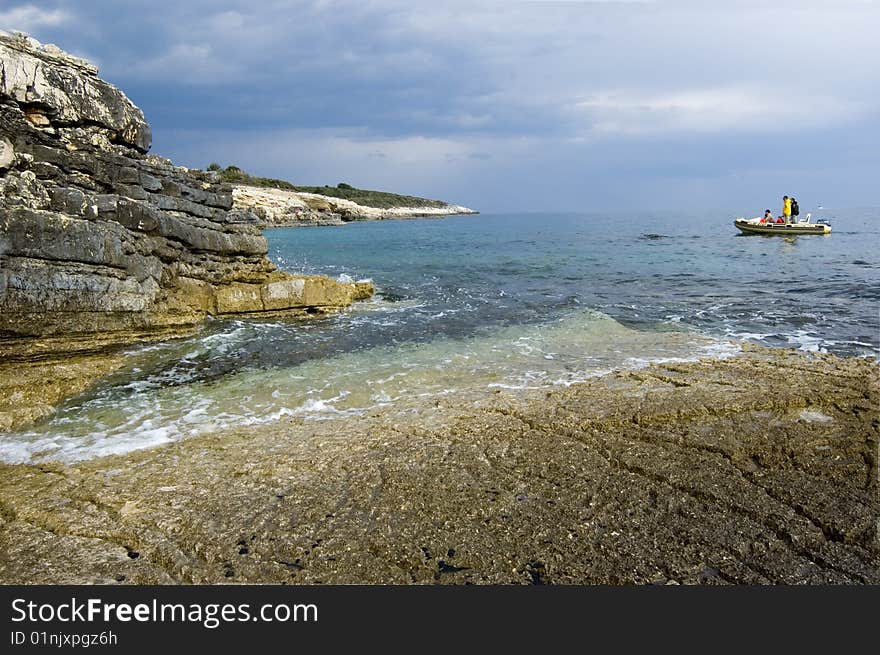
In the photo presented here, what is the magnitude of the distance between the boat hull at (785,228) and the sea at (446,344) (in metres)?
16.8

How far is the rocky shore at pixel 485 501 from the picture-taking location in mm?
4250

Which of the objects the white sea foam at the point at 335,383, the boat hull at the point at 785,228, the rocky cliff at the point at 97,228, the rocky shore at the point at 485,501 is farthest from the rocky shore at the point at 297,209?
the rocky shore at the point at 485,501

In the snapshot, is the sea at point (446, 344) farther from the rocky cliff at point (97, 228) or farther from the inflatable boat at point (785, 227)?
the inflatable boat at point (785, 227)

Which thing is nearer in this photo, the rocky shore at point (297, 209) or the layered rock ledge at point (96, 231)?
the layered rock ledge at point (96, 231)

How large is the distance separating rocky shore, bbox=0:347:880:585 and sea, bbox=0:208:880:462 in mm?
1159

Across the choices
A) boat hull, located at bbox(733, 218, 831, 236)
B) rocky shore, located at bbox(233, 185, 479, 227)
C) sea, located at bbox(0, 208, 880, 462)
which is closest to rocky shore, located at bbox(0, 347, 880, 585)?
sea, located at bbox(0, 208, 880, 462)

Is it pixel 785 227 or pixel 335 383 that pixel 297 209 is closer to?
pixel 785 227

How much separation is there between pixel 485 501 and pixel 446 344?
7276 millimetres

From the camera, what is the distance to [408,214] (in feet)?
458

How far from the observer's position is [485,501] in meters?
5.23

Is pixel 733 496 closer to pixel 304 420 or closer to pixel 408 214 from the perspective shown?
pixel 304 420

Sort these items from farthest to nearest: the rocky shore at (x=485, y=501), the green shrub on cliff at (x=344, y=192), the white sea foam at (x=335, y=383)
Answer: the green shrub on cliff at (x=344, y=192) → the white sea foam at (x=335, y=383) → the rocky shore at (x=485, y=501)

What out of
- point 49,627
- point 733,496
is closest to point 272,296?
point 49,627

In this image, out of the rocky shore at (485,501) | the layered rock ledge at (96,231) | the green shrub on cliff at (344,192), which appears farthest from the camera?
the green shrub on cliff at (344,192)
